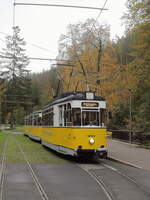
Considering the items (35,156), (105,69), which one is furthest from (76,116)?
(105,69)

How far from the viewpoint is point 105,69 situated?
3556cm

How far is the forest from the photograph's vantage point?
2373 cm

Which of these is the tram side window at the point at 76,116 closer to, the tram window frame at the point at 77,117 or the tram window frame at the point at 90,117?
the tram window frame at the point at 77,117

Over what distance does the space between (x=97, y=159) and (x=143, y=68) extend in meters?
9.03

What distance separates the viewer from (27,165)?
1372 cm

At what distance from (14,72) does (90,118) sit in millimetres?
53404

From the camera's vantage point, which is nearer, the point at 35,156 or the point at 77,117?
the point at 77,117

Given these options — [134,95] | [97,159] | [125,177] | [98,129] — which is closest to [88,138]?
[98,129]

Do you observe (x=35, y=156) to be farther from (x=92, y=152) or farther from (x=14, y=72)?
(x=14, y=72)

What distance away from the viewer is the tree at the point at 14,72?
6525cm

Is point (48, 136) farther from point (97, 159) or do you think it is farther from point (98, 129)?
point (98, 129)

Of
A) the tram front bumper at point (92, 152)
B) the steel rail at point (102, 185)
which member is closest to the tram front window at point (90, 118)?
the tram front bumper at point (92, 152)

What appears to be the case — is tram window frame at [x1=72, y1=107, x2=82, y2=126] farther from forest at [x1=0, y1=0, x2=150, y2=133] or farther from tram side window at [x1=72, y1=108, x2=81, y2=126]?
forest at [x1=0, y1=0, x2=150, y2=133]

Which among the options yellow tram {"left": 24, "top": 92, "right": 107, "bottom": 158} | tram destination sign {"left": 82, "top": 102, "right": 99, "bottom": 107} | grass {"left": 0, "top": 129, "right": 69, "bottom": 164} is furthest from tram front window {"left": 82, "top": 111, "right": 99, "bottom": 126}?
grass {"left": 0, "top": 129, "right": 69, "bottom": 164}
